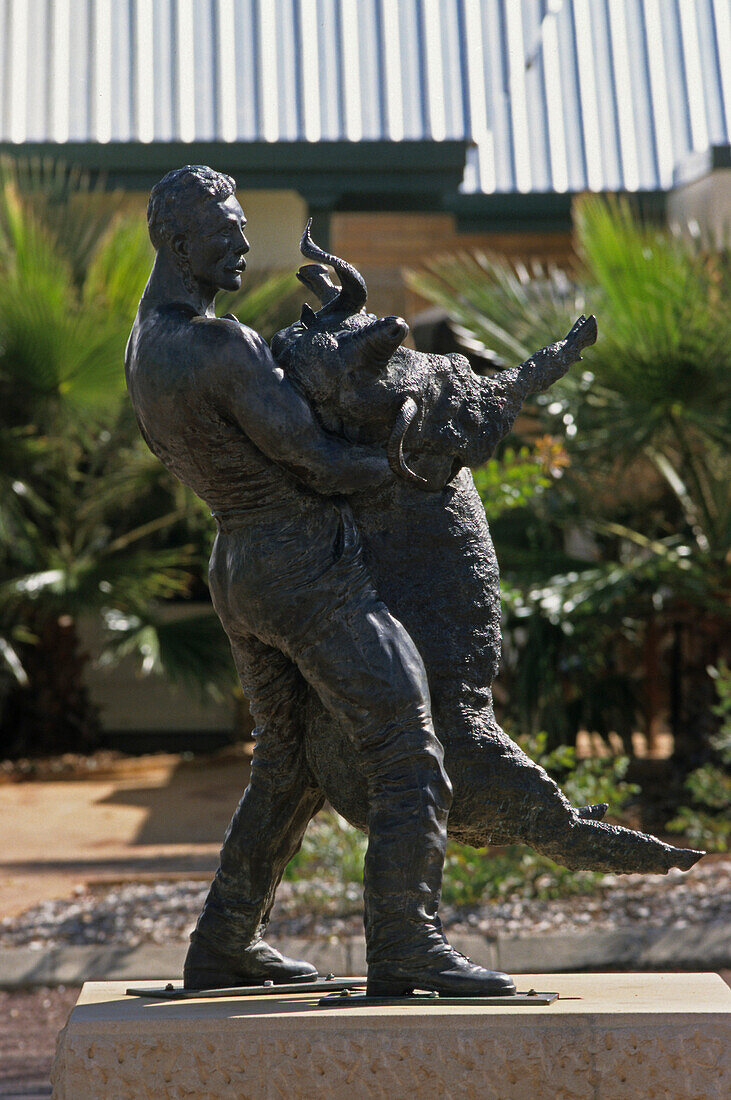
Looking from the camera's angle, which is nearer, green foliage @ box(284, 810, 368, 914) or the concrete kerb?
the concrete kerb

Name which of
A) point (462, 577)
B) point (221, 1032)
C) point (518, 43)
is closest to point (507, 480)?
point (462, 577)

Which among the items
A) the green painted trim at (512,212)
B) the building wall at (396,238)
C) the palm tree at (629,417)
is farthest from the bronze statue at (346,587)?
the green painted trim at (512,212)

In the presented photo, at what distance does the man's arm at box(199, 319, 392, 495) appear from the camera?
290 cm

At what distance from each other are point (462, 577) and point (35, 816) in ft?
22.7

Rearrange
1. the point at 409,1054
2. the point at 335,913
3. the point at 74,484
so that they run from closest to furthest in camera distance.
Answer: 1. the point at 409,1054
2. the point at 335,913
3. the point at 74,484

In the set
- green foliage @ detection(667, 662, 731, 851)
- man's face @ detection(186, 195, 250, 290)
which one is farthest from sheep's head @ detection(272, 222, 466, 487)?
green foliage @ detection(667, 662, 731, 851)

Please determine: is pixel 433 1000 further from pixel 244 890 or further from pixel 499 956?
pixel 499 956

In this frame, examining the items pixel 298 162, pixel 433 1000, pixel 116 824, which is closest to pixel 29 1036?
pixel 433 1000

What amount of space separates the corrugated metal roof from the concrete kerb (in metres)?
6.92

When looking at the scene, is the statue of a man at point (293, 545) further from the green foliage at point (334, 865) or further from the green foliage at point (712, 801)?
the green foliage at point (712, 801)

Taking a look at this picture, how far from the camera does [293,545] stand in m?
3.01

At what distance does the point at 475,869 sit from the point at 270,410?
4.16 meters

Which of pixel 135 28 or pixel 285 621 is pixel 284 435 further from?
pixel 135 28

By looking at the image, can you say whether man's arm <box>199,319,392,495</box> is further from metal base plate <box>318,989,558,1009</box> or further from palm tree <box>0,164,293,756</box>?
palm tree <box>0,164,293,756</box>
